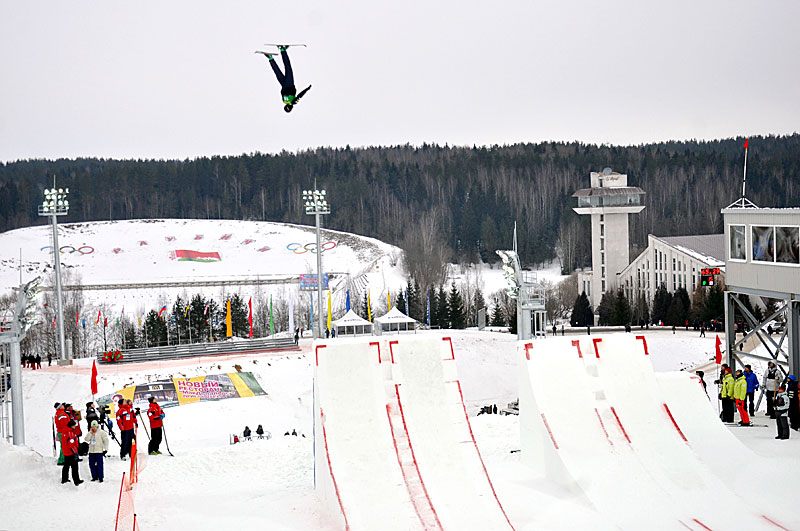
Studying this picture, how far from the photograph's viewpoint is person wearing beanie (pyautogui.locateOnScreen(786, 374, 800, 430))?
46.5ft

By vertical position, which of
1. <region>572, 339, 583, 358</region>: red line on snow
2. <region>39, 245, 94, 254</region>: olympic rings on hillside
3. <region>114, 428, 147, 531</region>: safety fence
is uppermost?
<region>572, 339, 583, 358</region>: red line on snow

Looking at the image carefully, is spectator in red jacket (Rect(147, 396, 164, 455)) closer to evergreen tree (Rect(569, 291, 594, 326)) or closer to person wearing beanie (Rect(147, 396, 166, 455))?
person wearing beanie (Rect(147, 396, 166, 455))

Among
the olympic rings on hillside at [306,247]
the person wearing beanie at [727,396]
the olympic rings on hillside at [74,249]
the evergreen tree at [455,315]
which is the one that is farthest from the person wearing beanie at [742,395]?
the olympic rings on hillside at [74,249]

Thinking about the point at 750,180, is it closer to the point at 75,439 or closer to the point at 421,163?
the point at 421,163

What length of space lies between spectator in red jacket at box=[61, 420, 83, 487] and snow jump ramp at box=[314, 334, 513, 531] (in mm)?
3454

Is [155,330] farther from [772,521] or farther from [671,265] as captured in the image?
[772,521]

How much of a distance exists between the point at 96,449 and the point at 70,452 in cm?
34

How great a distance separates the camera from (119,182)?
115938 mm

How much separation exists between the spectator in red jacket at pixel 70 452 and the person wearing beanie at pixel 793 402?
11.2m

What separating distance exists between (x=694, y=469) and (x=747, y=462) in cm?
112

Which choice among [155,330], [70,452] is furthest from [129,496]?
[155,330]

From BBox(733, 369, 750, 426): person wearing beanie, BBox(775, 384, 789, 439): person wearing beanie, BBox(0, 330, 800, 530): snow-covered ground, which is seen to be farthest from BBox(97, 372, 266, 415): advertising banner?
BBox(775, 384, 789, 439): person wearing beanie

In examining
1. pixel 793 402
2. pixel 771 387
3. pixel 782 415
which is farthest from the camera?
pixel 771 387

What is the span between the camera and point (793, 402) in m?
14.3
